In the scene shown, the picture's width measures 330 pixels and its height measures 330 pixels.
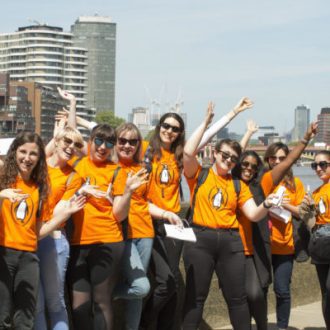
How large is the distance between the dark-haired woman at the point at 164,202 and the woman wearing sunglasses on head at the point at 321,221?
123 centimetres

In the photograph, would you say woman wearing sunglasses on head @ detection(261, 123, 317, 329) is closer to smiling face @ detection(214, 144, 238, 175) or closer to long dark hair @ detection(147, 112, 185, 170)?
smiling face @ detection(214, 144, 238, 175)

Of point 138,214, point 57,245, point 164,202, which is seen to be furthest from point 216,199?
point 57,245

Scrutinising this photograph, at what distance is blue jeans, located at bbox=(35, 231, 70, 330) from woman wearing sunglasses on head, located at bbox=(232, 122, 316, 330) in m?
1.81

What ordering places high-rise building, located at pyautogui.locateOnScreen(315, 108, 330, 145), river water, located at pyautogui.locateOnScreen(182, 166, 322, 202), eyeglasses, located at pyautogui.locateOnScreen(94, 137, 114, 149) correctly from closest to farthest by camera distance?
eyeglasses, located at pyautogui.locateOnScreen(94, 137, 114, 149) → high-rise building, located at pyautogui.locateOnScreen(315, 108, 330, 145) → river water, located at pyautogui.locateOnScreen(182, 166, 322, 202)

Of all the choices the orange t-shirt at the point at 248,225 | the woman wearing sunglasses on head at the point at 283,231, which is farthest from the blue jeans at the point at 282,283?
the orange t-shirt at the point at 248,225

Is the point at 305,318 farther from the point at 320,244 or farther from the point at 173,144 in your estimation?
the point at 173,144

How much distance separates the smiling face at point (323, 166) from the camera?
827 cm

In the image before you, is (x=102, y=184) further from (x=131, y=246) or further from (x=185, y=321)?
(x=185, y=321)

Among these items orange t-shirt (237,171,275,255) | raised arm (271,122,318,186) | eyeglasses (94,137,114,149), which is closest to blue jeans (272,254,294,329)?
orange t-shirt (237,171,275,255)

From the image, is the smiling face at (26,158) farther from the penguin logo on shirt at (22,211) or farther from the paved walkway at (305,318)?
the paved walkway at (305,318)

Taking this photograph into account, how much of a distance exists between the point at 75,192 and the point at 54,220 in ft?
1.19

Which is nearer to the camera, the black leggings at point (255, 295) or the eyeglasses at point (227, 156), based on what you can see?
the eyeglasses at point (227, 156)

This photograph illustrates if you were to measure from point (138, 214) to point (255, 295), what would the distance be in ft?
4.37

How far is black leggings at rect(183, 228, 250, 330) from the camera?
24.3 ft
